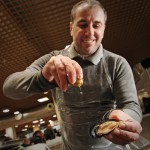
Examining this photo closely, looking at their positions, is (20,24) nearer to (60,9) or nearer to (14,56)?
(60,9)

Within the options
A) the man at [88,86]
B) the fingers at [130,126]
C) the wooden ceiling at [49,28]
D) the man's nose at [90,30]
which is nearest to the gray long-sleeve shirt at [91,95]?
the man at [88,86]

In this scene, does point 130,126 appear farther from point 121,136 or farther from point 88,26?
point 88,26

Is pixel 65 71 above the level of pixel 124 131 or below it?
above

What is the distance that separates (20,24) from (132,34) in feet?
6.24

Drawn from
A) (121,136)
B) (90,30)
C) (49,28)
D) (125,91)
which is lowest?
(121,136)

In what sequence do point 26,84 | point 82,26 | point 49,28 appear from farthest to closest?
point 49,28 → point 82,26 → point 26,84

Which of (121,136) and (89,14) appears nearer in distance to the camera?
(121,136)

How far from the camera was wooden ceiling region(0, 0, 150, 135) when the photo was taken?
2707mm

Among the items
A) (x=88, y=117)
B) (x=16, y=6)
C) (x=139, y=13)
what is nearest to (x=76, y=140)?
(x=88, y=117)

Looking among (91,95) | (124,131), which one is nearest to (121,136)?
(124,131)

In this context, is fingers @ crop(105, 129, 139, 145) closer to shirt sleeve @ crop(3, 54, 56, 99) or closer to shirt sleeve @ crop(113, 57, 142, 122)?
shirt sleeve @ crop(113, 57, 142, 122)

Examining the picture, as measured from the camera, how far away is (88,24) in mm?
1110

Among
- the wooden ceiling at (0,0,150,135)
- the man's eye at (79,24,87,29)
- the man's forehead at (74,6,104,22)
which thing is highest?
the wooden ceiling at (0,0,150,135)

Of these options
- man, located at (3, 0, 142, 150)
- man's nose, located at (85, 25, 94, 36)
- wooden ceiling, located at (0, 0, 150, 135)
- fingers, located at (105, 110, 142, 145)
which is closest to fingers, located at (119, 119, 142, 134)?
fingers, located at (105, 110, 142, 145)
